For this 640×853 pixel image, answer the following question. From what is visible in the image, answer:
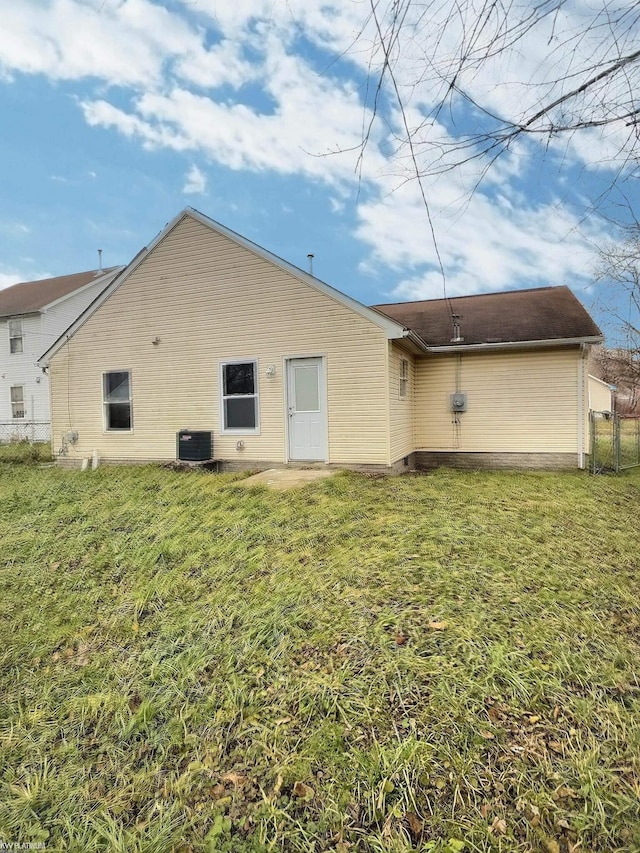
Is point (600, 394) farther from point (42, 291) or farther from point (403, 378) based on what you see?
point (42, 291)

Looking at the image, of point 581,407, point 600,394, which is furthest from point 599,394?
point 581,407

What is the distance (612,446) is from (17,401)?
23.1 meters

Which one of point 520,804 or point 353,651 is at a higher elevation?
point 353,651

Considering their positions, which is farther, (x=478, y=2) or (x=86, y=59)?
(x=86, y=59)

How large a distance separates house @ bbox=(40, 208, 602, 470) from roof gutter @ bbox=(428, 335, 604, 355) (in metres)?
0.04

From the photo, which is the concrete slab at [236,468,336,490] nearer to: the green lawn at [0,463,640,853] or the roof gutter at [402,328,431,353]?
the green lawn at [0,463,640,853]

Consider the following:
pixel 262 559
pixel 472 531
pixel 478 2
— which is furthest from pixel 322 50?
pixel 472 531

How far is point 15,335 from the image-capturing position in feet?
66.9

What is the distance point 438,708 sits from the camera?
8.25ft

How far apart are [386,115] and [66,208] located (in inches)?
584

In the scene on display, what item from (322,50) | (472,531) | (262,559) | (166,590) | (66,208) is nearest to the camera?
(322,50)

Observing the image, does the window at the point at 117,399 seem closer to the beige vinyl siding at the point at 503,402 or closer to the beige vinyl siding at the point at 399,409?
the beige vinyl siding at the point at 399,409

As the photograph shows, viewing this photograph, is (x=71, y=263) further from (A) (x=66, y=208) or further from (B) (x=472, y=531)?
(B) (x=472, y=531)

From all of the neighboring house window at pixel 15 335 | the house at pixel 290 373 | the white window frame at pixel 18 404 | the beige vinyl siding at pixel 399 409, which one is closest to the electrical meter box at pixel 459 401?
the house at pixel 290 373
